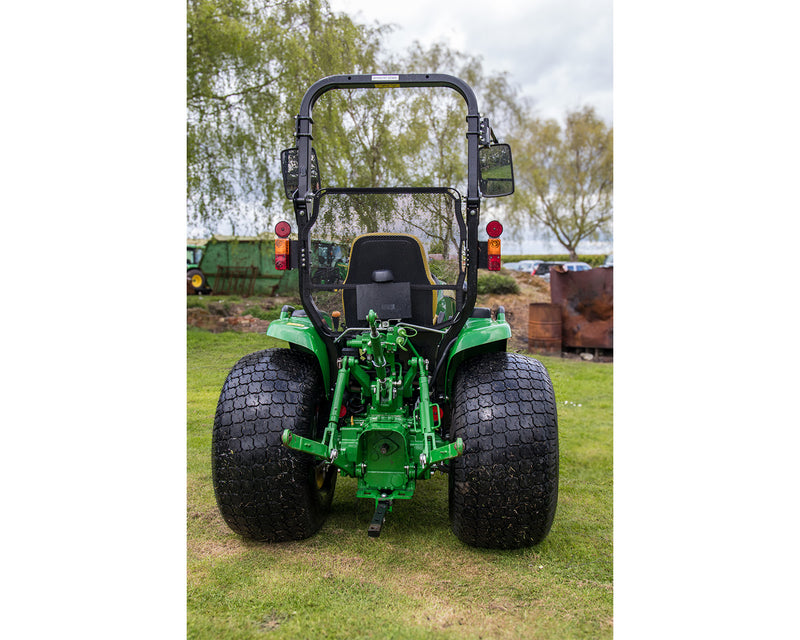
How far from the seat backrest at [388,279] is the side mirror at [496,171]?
0.48m

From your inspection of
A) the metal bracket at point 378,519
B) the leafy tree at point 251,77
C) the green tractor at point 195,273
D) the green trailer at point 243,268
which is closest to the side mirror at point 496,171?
the metal bracket at point 378,519

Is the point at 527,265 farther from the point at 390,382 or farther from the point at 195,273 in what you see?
the point at 390,382

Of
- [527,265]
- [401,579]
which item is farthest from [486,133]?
[527,265]

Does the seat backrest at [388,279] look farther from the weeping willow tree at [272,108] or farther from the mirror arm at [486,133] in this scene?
the weeping willow tree at [272,108]

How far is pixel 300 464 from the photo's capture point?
2.82 meters

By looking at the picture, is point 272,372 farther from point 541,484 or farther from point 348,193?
point 541,484

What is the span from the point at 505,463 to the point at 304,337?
1.18m

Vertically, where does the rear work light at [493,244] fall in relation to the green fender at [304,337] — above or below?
above

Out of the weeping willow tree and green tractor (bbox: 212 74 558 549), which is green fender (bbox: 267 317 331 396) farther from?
the weeping willow tree

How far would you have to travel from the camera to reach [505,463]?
2.64 meters

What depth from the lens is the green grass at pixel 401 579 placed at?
90.8 inches

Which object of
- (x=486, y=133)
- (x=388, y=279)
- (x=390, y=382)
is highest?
(x=486, y=133)

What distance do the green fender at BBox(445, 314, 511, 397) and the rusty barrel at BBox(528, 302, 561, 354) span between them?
16.2 feet

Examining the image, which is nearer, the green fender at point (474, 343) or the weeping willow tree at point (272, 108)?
the green fender at point (474, 343)
